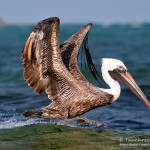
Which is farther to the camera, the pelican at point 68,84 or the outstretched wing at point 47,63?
the pelican at point 68,84

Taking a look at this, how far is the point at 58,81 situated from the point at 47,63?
0.58m

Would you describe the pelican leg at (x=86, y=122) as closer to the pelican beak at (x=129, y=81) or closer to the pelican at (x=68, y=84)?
the pelican at (x=68, y=84)

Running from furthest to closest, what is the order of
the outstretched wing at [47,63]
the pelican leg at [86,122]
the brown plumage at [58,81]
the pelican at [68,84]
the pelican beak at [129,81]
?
the pelican leg at [86,122], the pelican beak at [129,81], the pelican at [68,84], the brown plumage at [58,81], the outstretched wing at [47,63]

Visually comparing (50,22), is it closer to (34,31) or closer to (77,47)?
(34,31)

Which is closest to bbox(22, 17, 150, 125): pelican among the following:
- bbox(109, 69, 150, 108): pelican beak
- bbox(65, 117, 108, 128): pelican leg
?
bbox(109, 69, 150, 108): pelican beak

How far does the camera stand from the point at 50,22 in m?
11.0

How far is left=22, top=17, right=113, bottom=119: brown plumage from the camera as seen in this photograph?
11.4 metres

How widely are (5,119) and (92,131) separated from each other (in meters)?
2.84

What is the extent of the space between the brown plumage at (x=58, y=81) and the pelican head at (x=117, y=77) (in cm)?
26

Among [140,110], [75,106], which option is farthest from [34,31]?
[140,110]

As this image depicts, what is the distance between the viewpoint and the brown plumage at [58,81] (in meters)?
11.4

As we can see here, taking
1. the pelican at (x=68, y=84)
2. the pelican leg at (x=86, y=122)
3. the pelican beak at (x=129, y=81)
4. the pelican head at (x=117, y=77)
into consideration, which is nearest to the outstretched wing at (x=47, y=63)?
the pelican at (x=68, y=84)

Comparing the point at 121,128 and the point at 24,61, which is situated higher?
the point at 24,61

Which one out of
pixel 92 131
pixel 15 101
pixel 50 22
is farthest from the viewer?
pixel 15 101
